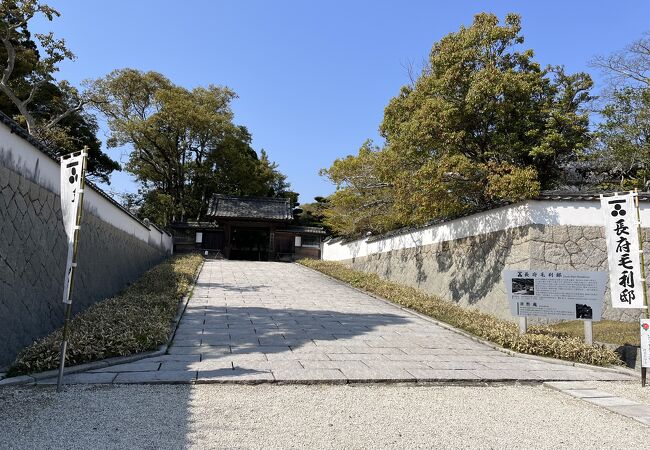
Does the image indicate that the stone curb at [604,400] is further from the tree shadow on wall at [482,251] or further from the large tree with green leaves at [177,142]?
the large tree with green leaves at [177,142]

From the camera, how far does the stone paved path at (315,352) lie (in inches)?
199

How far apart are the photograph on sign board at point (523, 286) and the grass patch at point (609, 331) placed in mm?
1134

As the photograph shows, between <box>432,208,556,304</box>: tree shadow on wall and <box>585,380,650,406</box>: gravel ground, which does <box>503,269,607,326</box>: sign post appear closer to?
<box>585,380,650,406</box>: gravel ground

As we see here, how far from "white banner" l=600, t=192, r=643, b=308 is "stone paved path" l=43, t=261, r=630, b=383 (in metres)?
1.07

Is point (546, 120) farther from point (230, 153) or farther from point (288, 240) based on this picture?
point (230, 153)

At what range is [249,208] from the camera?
2941cm

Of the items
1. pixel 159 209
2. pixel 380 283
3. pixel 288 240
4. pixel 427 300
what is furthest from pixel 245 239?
pixel 427 300

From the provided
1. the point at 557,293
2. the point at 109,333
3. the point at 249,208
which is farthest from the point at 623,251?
the point at 249,208

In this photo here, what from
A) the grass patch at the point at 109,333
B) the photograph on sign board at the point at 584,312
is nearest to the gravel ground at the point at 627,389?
the photograph on sign board at the point at 584,312

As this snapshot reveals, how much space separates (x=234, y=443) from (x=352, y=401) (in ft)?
4.77

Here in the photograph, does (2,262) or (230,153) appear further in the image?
(230,153)

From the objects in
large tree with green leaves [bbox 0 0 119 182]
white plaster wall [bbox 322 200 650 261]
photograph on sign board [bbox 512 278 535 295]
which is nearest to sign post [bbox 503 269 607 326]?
photograph on sign board [bbox 512 278 535 295]

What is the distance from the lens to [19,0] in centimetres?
1410

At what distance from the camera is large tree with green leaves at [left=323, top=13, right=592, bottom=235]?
31.0ft
